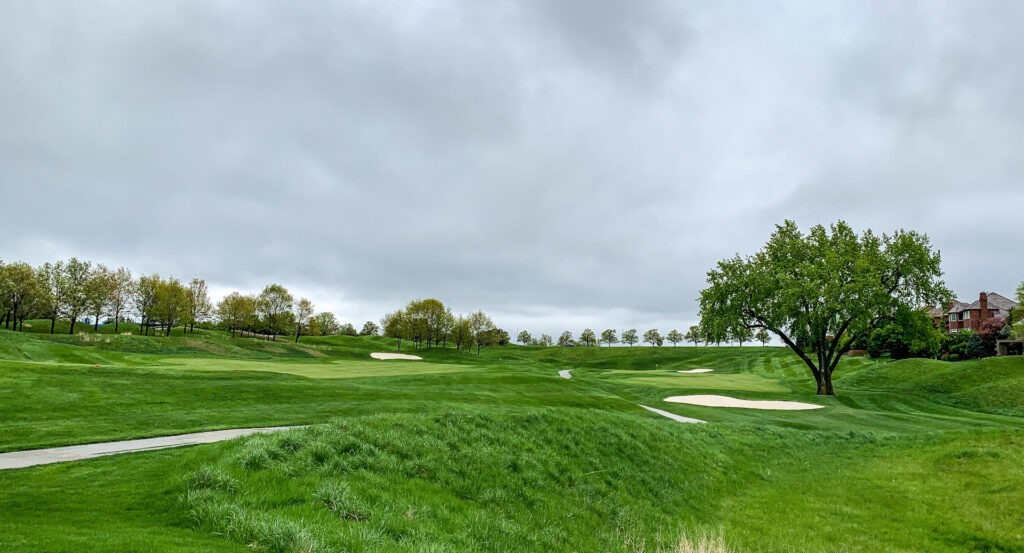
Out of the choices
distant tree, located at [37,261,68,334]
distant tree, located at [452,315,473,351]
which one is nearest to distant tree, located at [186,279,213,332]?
distant tree, located at [37,261,68,334]

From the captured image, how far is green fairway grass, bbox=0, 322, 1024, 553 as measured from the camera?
23.9 feet

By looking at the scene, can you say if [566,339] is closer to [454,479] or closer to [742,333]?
[742,333]

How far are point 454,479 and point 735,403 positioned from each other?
3400 cm

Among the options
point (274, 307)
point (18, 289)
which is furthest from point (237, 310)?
point (18, 289)

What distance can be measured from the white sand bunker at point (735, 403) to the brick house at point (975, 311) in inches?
2879

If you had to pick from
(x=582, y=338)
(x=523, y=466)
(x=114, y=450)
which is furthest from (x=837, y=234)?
(x=582, y=338)

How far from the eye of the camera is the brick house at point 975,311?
8847cm

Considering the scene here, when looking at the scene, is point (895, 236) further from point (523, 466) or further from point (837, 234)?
point (523, 466)

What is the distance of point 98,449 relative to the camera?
40.5 ft

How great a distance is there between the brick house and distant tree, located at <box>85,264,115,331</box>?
459ft

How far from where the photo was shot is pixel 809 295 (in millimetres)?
40844

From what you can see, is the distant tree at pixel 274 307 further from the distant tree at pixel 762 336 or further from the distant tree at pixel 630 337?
the distant tree at pixel 630 337

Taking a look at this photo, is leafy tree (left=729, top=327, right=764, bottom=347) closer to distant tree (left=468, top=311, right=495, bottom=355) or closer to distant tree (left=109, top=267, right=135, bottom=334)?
distant tree (left=468, top=311, right=495, bottom=355)

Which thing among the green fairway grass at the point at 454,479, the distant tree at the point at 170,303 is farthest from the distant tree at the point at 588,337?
the green fairway grass at the point at 454,479
